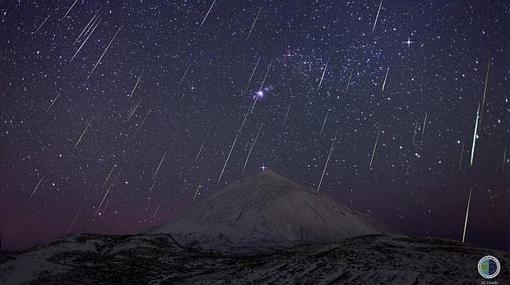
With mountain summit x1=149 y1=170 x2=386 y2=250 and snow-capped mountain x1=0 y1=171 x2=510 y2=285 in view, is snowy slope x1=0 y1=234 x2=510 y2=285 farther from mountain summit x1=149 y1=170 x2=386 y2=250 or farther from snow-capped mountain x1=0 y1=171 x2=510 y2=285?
mountain summit x1=149 y1=170 x2=386 y2=250

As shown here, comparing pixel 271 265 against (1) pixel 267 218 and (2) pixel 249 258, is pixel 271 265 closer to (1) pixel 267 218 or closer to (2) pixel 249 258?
(2) pixel 249 258

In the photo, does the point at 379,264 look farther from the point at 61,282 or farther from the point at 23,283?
the point at 23,283

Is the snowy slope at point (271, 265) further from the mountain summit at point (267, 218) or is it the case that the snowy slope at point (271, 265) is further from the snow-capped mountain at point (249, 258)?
the mountain summit at point (267, 218)

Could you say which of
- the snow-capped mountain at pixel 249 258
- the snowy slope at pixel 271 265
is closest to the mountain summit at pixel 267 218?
the snow-capped mountain at pixel 249 258

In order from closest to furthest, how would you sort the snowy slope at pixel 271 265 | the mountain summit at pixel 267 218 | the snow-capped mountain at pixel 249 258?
the snowy slope at pixel 271 265, the snow-capped mountain at pixel 249 258, the mountain summit at pixel 267 218

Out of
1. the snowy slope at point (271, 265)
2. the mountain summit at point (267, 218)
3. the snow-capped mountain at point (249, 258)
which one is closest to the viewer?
the snowy slope at point (271, 265)

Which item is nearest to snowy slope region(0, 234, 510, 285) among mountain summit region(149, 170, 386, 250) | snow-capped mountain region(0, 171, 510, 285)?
snow-capped mountain region(0, 171, 510, 285)

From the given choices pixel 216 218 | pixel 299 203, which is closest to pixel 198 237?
pixel 216 218

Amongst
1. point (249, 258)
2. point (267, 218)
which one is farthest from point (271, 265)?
point (267, 218)
